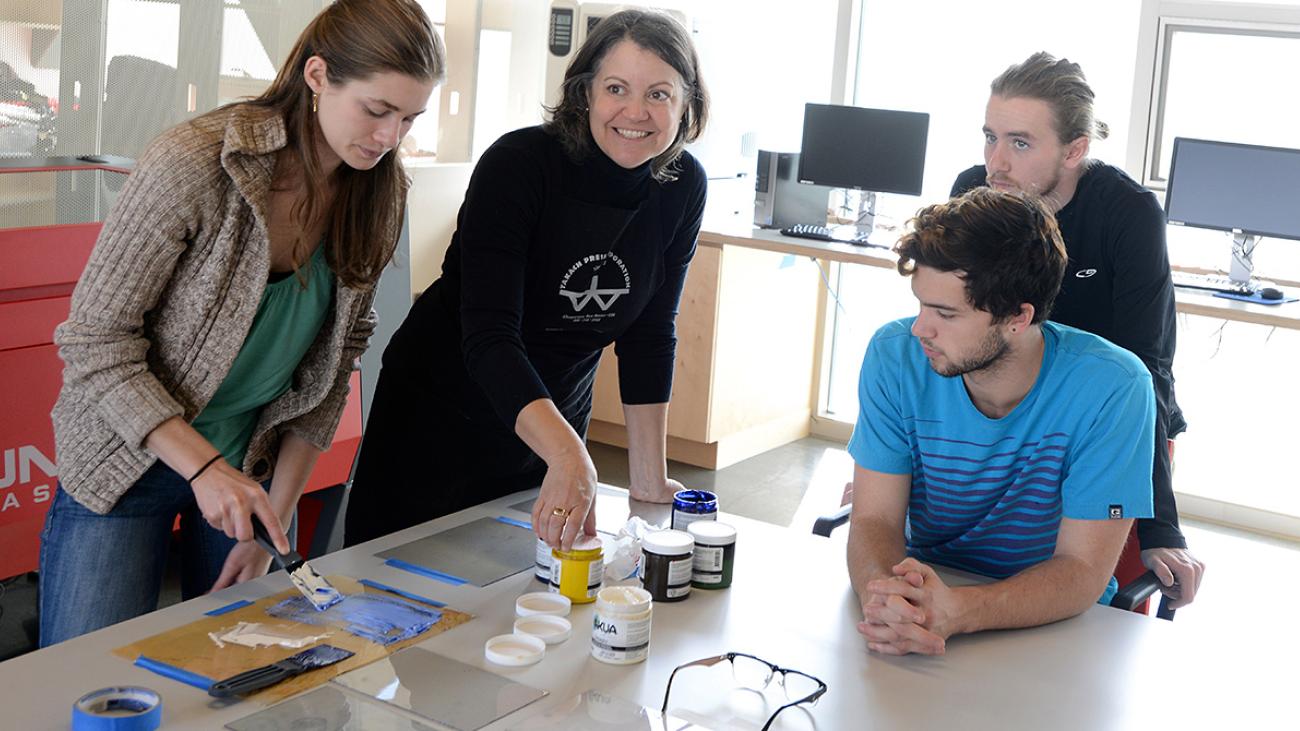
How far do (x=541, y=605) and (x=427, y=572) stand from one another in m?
0.20

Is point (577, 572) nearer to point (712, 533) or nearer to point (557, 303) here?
point (712, 533)

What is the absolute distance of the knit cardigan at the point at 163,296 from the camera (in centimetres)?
160

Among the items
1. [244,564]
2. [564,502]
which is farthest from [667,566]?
[244,564]

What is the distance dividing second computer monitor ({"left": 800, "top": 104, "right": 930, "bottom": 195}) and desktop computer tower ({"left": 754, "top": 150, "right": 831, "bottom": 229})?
5cm

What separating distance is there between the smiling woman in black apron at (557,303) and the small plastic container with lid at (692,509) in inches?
6.4

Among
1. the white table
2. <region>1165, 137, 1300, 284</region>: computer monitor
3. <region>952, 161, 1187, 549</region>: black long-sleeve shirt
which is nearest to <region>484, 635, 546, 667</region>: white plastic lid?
the white table

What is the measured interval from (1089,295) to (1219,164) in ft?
8.12

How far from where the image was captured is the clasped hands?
1540 mm

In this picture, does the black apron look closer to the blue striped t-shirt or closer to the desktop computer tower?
the blue striped t-shirt

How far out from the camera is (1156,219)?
2316 millimetres

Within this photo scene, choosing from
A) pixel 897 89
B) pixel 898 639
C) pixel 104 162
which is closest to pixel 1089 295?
pixel 898 639

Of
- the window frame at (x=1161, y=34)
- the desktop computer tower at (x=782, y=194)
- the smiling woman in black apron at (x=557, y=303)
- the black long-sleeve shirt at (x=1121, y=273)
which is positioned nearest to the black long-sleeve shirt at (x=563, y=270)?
the smiling woman in black apron at (x=557, y=303)

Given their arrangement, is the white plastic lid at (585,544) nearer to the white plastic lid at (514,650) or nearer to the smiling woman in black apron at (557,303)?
the smiling woman in black apron at (557,303)

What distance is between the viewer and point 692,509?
1832 millimetres
